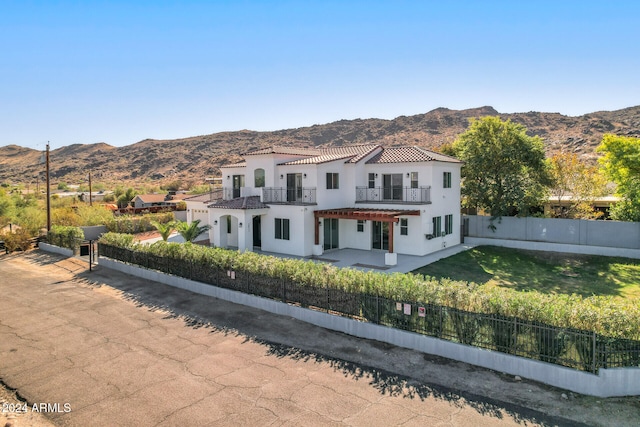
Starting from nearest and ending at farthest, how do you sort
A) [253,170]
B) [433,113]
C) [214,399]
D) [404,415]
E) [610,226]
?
[404,415], [214,399], [610,226], [253,170], [433,113]

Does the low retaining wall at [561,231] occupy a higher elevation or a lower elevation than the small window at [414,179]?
lower

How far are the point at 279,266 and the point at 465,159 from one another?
20832 mm

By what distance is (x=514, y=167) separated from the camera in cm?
2952

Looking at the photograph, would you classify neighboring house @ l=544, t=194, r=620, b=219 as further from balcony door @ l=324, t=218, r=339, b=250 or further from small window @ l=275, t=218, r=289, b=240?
small window @ l=275, t=218, r=289, b=240

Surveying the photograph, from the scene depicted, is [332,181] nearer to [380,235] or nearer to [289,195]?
[289,195]

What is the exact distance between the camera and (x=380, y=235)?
26359 millimetres

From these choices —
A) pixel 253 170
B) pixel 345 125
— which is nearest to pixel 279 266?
pixel 253 170

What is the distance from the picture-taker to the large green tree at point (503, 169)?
96.5ft

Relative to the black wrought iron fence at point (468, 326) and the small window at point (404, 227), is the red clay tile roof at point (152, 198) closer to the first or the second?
the small window at point (404, 227)

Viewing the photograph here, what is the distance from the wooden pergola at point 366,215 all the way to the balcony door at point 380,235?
4.13ft

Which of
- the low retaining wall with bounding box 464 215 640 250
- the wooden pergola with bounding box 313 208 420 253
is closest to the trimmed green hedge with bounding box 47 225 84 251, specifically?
the wooden pergola with bounding box 313 208 420 253

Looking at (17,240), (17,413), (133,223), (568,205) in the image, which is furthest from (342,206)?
(17,240)

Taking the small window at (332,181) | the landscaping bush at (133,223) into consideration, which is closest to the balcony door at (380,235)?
the small window at (332,181)

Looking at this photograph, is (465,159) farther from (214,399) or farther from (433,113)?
(433,113)
